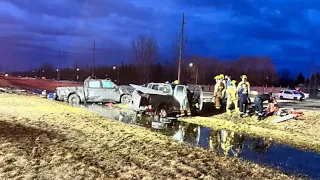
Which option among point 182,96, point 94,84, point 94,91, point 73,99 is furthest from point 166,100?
point 73,99

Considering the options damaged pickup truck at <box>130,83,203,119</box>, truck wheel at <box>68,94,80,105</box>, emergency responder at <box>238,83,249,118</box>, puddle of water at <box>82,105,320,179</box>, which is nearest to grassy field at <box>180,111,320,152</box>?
emergency responder at <box>238,83,249,118</box>

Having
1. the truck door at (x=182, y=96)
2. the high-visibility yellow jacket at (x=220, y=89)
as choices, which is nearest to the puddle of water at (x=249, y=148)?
the truck door at (x=182, y=96)

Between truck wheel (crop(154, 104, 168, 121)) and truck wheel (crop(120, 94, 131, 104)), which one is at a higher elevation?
truck wheel (crop(120, 94, 131, 104))

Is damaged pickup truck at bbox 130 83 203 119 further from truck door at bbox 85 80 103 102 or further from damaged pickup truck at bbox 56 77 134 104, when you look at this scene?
truck door at bbox 85 80 103 102

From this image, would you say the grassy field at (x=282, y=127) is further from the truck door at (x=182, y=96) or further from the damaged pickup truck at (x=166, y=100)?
the damaged pickup truck at (x=166, y=100)

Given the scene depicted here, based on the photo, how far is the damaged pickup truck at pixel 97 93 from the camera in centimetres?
2355

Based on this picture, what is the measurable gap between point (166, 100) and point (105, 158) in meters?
9.92

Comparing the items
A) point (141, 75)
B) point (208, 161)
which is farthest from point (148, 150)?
point (141, 75)

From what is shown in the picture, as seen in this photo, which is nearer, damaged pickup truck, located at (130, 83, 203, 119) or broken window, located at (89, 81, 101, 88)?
damaged pickup truck, located at (130, 83, 203, 119)

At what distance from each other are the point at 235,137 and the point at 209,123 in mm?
3653

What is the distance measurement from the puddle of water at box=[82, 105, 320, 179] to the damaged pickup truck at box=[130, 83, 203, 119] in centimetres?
278

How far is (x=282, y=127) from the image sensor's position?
14.8 meters

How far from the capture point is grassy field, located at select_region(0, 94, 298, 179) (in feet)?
21.7

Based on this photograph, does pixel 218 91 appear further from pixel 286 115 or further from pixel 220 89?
pixel 286 115
